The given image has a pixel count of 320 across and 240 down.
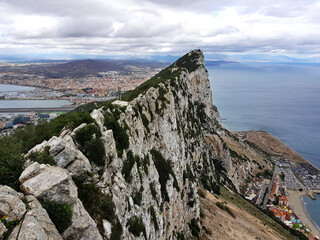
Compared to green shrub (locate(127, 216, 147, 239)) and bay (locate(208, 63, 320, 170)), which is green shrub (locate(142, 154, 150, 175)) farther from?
bay (locate(208, 63, 320, 170))

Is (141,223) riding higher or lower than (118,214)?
lower

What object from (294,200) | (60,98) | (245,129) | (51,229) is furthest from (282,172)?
(60,98)

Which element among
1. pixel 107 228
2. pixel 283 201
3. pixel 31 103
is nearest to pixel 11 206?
pixel 107 228

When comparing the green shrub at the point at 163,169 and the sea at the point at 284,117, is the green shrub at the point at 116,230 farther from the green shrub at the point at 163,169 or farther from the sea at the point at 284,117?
the sea at the point at 284,117

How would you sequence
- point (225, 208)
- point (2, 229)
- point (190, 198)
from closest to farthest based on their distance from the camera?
point (2, 229) < point (190, 198) < point (225, 208)

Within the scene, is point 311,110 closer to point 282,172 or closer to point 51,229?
point 282,172

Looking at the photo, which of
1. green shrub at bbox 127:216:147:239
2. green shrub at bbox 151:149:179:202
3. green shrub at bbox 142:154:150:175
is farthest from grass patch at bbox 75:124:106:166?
green shrub at bbox 151:149:179:202

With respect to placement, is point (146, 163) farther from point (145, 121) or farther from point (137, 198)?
point (145, 121)
